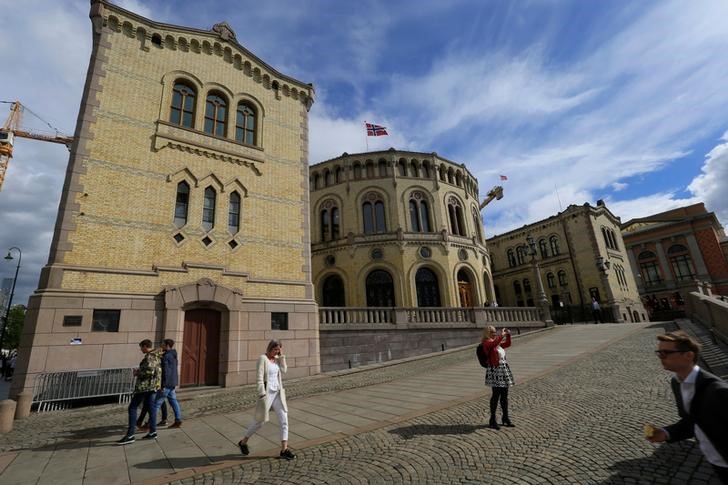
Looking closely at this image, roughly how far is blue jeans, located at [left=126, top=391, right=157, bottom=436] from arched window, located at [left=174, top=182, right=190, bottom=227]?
7782 millimetres

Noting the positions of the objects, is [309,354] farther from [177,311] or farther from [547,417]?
[547,417]

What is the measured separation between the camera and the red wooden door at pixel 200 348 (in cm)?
1169

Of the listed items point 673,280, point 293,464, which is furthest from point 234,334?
point 673,280

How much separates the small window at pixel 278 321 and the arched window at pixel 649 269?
53697mm

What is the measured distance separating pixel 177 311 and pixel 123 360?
6.54 ft

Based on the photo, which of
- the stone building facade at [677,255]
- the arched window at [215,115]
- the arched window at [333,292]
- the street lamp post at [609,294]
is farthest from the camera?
the stone building facade at [677,255]

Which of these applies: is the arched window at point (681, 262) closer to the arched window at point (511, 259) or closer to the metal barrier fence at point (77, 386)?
the arched window at point (511, 259)

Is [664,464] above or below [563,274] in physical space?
below

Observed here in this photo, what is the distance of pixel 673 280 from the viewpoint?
149 ft

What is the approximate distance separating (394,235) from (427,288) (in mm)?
4803

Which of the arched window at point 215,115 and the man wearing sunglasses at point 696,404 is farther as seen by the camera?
the arched window at point 215,115

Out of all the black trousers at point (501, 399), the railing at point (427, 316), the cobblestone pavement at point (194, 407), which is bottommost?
the cobblestone pavement at point (194, 407)

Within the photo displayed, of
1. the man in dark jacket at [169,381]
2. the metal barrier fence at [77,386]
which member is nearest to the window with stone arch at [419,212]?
the metal barrier fence at [77,386]

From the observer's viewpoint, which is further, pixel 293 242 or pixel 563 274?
pixel 563 274
